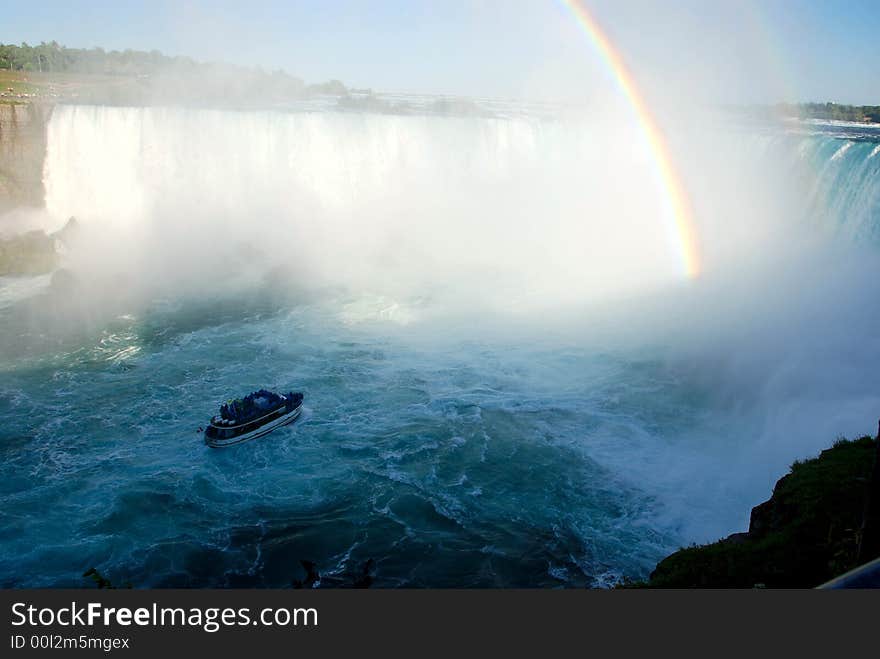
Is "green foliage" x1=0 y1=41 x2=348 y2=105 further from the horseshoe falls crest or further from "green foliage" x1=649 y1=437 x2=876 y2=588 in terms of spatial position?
"green foliage" x1=649 y1=437 x2=876 y2=588

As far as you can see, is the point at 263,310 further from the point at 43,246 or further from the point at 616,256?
the point at 616,256

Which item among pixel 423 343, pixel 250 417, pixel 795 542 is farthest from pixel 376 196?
pixel 795 542

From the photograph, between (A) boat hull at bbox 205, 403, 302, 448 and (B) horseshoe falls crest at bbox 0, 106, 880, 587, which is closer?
(B) horseshoe falls crest at bbox 0, 106, 880, 587

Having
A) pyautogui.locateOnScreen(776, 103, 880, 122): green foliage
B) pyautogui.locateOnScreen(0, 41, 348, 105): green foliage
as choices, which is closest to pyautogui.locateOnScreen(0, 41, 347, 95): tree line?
pyautogui.locateOnScreen(0, 41, 348, 105): green foliage

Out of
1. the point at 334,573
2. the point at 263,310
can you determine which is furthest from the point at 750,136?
the point at 334,573

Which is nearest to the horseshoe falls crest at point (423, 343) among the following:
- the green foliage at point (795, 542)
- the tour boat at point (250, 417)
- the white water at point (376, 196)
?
the white water at point (376, 196)

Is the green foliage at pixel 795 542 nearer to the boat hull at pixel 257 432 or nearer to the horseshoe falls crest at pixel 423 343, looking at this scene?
the horseshoe falls crest at pixel 423 343
